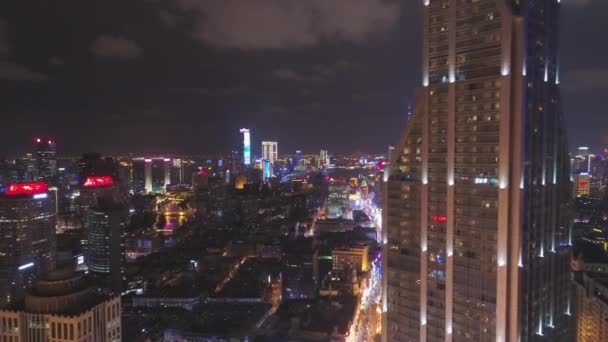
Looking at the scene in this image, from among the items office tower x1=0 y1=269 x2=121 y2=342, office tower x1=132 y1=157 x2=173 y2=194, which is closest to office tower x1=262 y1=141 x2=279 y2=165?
office tower x1=132 y1=157 x2=173 y2=194

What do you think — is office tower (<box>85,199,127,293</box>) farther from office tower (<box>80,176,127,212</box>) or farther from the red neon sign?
the red neon sign

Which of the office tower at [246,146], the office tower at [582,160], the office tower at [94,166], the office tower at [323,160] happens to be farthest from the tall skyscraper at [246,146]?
the office tower at [582,160]

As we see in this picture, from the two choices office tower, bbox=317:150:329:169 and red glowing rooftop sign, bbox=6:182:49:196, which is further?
office tower, bbox=317:150:329:169

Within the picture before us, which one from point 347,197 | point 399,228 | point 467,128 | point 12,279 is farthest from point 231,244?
point 467,128

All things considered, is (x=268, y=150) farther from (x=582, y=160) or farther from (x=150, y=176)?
(x=582, y=160)

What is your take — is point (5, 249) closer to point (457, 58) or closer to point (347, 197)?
point (457, 58)

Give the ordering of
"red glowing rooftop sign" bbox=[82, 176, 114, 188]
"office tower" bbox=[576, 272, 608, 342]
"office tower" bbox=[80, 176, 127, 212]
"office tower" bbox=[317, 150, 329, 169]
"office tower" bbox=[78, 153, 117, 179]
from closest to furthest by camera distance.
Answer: "office tower" bbox=[576, 272, 608, 342], "office tower" bbox=[80, 176, 127, 212], "red glowing rooftop sign" bbox=[82, 176, 114, 188], "office tower" bbox=[78, 153, 117, 179], "office tower" bbox=[317, 150, 329, 169]
